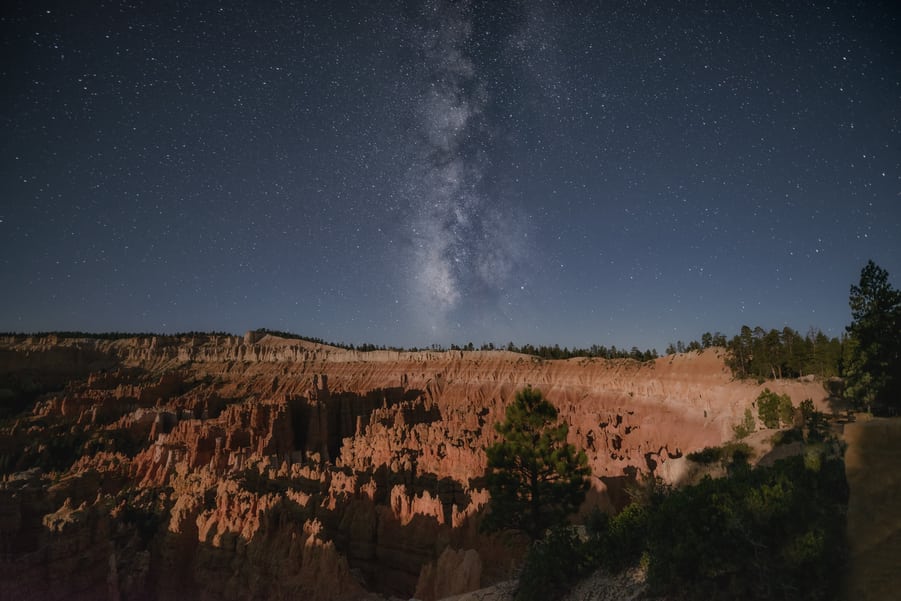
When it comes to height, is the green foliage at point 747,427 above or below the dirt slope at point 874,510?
below

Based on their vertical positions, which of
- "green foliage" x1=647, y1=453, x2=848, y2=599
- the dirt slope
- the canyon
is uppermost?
the dirt slope

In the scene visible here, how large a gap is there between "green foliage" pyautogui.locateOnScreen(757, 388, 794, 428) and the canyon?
9356mm

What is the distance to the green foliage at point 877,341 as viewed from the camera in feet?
90.5

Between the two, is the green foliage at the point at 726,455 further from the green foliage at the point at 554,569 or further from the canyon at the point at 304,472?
the green foliage at the point at 554,569

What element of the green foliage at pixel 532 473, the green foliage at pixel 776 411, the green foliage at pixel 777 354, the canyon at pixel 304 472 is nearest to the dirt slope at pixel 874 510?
the green foliage at pixel 532 473

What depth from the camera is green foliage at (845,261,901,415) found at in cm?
2758

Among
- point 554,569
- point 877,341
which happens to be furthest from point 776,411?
point 554,569

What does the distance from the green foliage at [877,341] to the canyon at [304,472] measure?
40.5ft

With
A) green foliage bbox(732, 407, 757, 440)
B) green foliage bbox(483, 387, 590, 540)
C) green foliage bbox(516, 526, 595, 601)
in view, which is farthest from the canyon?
green foliage bbox(516, 526, 595, 601)

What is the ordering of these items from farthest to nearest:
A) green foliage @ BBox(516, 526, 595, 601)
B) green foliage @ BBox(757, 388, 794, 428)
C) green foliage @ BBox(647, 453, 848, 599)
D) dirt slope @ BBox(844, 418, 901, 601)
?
1. green foliage @ BBox(757, 388, 794, 428)
2. green foliage @ BBox(516, 526, 595, 601)
3. green foliage @ BBox(647, 453, 848, 599)
4. dirt slope @ BBox(844, 418, 901, 601)

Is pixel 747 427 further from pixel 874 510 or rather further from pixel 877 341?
pixel 874 510

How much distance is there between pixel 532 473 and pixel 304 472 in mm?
19910

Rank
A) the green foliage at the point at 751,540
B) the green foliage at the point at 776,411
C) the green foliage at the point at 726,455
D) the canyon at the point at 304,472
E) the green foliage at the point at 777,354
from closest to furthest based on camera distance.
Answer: the green foliage at the point at 751,540
the canyon at the point at 304,472
the green foliage at the point at 726,455
the green foliage at the point at 776,411
the green foliage at the point at 777,354

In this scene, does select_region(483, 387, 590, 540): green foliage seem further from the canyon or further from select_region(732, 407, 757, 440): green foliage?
select_region(732, 407, 757, 440): green foliage
